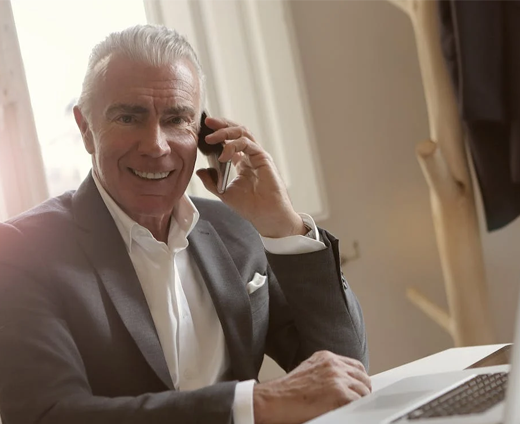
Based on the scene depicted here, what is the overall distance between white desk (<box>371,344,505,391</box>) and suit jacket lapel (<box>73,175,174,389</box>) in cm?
31

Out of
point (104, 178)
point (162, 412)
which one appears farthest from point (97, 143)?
point (162, 412)

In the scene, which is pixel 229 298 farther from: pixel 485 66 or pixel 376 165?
pixel 376 165

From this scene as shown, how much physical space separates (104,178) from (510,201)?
1117 mm

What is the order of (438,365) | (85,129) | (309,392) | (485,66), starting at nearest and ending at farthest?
(309,392) → (438,365) → (85,129) → (485,66)

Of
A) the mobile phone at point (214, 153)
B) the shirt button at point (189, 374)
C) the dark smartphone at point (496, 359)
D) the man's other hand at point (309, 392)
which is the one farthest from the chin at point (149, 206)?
the dark smartphone at point (496, 359)

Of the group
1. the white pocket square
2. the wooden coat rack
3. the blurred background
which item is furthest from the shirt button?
Result: the blurred background

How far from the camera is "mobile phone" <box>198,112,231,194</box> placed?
49.8 inches

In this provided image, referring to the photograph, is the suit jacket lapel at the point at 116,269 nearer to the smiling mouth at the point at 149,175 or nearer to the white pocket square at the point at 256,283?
the smiling mouth at the point at 149,175

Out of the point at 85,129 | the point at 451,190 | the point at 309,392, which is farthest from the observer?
the point at 451,190

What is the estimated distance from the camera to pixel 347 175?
87.5 inches

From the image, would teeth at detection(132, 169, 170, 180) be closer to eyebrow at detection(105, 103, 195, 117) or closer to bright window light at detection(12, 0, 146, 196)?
eyebrow at detection(105, 103, 195, 117)

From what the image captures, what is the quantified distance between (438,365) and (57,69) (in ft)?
3.57

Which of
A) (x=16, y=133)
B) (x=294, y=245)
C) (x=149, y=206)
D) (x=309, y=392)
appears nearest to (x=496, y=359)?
(x=309, y=392)

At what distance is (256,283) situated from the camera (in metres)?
1.23
